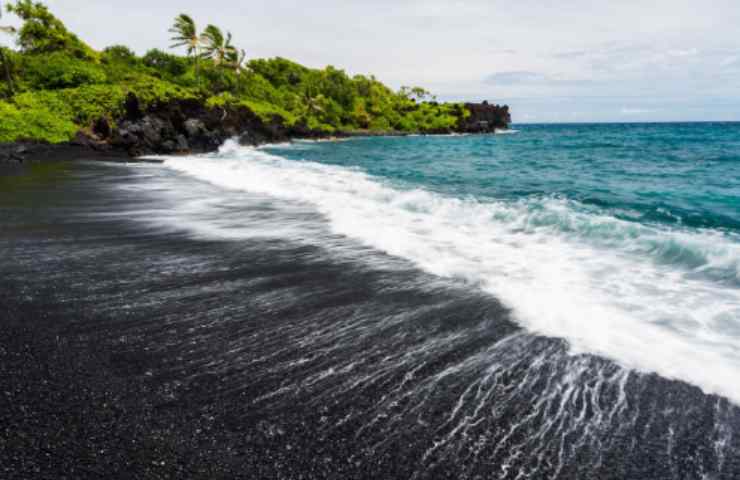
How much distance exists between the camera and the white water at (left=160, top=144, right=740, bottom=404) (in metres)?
3.71

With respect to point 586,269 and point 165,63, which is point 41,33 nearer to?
point 165,63

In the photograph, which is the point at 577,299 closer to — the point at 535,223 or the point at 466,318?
the point at 466,318

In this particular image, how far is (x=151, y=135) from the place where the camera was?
26.8m

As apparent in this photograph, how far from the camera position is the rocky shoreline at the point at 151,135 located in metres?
21.6

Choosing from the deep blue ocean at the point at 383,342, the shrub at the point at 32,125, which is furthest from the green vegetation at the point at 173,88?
the deep blue ocean at the point at 383,342

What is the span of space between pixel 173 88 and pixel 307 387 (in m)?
45.0

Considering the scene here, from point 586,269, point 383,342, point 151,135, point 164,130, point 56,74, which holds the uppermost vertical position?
point 56,74

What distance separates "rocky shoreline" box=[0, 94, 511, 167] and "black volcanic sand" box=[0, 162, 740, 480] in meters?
17.9

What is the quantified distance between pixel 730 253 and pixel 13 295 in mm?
9557

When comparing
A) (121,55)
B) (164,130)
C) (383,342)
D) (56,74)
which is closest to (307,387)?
(383,342)

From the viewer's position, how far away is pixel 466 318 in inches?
162

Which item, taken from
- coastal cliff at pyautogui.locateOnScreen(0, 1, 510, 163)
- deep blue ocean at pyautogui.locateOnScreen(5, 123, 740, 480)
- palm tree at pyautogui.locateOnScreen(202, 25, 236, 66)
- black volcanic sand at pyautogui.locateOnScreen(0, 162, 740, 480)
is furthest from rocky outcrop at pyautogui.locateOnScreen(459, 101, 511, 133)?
black volcanic sand at pyautogui.locateOnScreen(0, 162, 740, 480)

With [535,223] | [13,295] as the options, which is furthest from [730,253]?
[13,295]

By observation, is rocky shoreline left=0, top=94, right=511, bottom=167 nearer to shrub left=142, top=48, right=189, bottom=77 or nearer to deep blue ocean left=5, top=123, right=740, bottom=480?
deep blue ocean left=5, top=123, right=740, bottom=480
